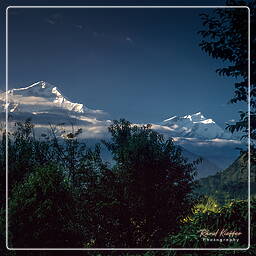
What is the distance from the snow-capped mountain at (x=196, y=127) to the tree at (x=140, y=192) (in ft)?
2.43

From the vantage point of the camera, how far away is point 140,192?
9516mm

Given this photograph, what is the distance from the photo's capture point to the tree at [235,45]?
7.77 m

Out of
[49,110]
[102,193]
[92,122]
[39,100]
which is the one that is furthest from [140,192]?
[39,100]

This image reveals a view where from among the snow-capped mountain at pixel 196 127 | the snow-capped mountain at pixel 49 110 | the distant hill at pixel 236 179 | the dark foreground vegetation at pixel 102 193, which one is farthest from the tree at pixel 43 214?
the distant hill at pixel 236 179

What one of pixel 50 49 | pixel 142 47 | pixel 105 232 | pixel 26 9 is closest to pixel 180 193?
pixel 105 232

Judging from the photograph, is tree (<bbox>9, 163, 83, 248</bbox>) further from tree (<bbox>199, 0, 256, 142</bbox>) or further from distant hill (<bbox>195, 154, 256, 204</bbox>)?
tree (<bbox>199, 0, 256, 142</bbox>)

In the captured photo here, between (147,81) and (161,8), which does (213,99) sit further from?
(161,8)

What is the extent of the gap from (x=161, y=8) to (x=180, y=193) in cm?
465

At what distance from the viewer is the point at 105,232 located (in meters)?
9.53

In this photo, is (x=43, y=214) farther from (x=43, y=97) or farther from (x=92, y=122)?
(x=43, y=97)

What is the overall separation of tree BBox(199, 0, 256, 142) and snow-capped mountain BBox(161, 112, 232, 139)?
9.6 inches

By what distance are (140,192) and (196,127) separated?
237cm

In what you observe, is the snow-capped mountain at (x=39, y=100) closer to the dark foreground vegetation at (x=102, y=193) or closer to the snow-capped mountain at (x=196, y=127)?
the dark foreground vegetation at (x=102, y=193)

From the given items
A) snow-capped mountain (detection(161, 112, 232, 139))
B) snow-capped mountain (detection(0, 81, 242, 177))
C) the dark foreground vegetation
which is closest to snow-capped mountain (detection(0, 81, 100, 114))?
snow-capped mountain (detection(0, 81, 242, 177))
